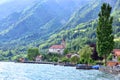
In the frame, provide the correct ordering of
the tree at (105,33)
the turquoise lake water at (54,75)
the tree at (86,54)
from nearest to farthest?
1. the turquoise lake water at (54,75)
2. the tree at (105,33)
3. the tree at (86,54)

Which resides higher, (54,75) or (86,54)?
(86,54)

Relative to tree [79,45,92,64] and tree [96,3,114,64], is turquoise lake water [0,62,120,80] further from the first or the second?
tree [79,45,92,64]

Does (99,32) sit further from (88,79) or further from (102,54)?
(88,79)

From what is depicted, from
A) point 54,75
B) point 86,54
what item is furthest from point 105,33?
point 86,54

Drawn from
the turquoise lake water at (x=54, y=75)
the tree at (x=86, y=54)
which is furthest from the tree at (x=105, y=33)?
the tree at (x=86, y=54)

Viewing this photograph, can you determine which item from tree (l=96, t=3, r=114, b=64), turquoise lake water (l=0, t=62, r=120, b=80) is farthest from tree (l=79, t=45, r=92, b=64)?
turquoise lake water (l=0, t=62, r=120, b=80)

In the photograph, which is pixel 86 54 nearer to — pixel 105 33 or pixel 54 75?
pixel 105 33

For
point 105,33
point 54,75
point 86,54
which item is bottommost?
point 54,75

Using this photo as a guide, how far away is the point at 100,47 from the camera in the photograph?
409 feet

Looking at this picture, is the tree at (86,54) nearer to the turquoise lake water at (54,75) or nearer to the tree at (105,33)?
the tree at (105,33)

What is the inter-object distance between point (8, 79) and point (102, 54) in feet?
161

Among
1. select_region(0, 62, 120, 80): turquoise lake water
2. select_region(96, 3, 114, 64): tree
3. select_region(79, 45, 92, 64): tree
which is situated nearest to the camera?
select_region(0, 62, 120, 80): turquoise lake water

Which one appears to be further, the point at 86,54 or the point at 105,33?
the point at 86,54

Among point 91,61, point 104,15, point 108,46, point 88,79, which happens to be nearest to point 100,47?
point 108,46
